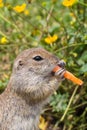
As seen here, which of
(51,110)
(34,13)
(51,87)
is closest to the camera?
(51,87)

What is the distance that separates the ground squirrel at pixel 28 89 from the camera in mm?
4242

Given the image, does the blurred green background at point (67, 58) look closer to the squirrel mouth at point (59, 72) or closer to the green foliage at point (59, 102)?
the green foliage at point (59, 102)

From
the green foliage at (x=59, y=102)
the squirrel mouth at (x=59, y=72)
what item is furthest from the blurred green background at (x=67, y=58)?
the squirrel mouth at (x=59, y=72)

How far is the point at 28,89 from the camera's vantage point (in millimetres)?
4277

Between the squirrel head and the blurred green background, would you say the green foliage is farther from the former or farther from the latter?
the squirrel head

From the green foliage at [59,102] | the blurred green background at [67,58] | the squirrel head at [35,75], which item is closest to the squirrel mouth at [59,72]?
the squirrel head at [35,75]

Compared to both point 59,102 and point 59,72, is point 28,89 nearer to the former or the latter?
point 59,72

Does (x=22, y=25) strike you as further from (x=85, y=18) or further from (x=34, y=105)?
(x=34, y=105)

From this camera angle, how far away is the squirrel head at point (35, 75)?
4238mm

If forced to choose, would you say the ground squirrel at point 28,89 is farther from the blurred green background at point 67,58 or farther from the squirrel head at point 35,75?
the blurred green background at point 67,58

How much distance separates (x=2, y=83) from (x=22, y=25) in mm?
1651

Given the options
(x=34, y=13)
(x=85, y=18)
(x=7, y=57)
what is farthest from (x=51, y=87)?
(x=34, y=13)

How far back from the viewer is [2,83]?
4992 mm

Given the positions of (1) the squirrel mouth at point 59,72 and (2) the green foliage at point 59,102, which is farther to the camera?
(2) the green foliage at point 59,102
